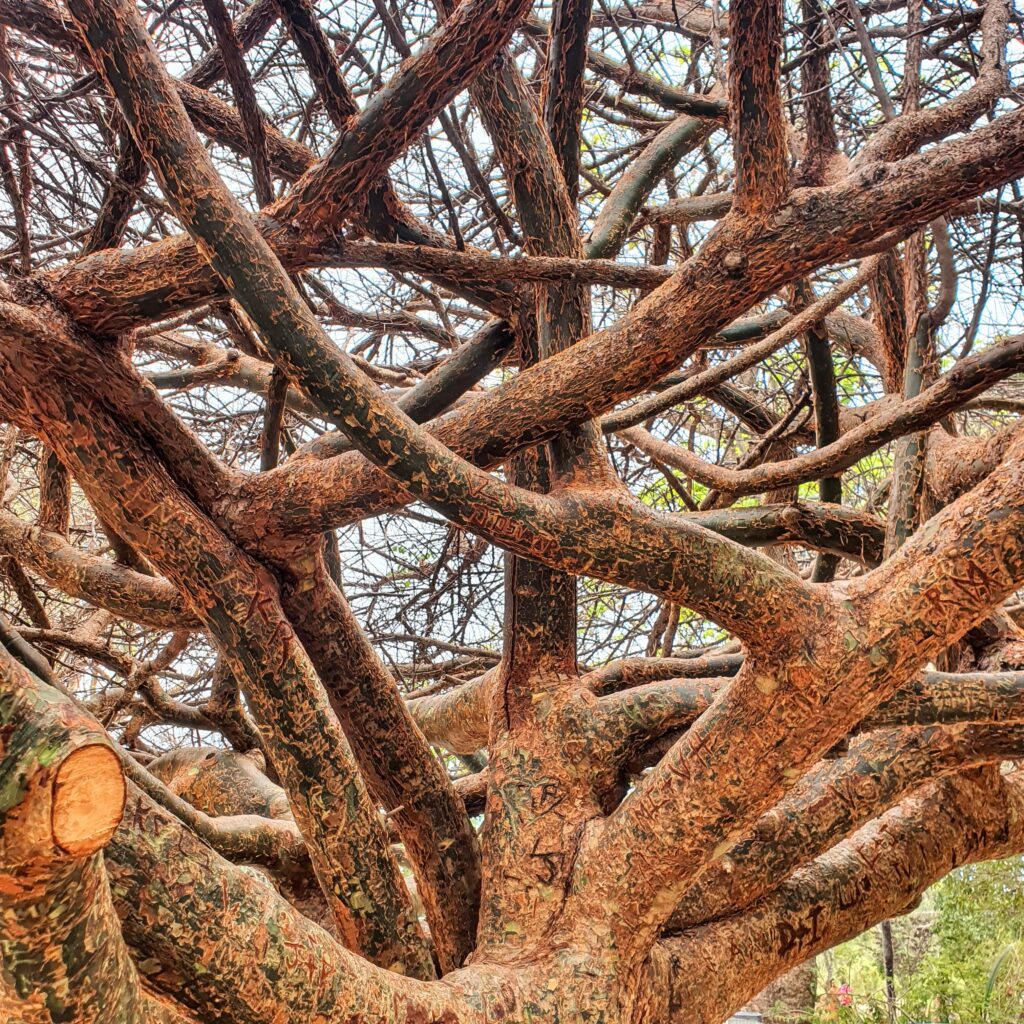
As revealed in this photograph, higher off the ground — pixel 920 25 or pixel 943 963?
pixel 920 25

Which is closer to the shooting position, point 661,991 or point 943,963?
point 661,991

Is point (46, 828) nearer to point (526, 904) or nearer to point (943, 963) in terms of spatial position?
point (526, 904)

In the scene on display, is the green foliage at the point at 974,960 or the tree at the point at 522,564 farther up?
the tree at the point at 522,564

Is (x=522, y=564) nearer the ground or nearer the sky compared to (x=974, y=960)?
nearer the sky

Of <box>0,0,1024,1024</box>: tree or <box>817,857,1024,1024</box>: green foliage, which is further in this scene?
<box>817,857,1024,1024</box>: green foliage

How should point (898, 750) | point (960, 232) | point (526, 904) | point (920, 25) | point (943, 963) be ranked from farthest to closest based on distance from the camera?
point (943, 963)
point (960, 232)
point (920, 25)
point (898, 750)
point (526, 904)

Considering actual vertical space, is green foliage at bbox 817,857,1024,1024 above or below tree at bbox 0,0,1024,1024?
below

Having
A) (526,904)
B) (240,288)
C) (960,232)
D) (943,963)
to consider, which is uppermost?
(960,232)

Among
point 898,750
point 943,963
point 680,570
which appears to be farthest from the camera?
point 943,963

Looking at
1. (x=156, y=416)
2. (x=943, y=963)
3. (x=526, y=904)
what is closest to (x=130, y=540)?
(x=156, y=416)

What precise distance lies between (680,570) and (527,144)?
1.21 m

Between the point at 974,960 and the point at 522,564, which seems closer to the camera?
the point at 522,564

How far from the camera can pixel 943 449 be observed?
297cm

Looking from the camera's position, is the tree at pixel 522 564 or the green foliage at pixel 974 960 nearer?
the tree at pixel 522 564
